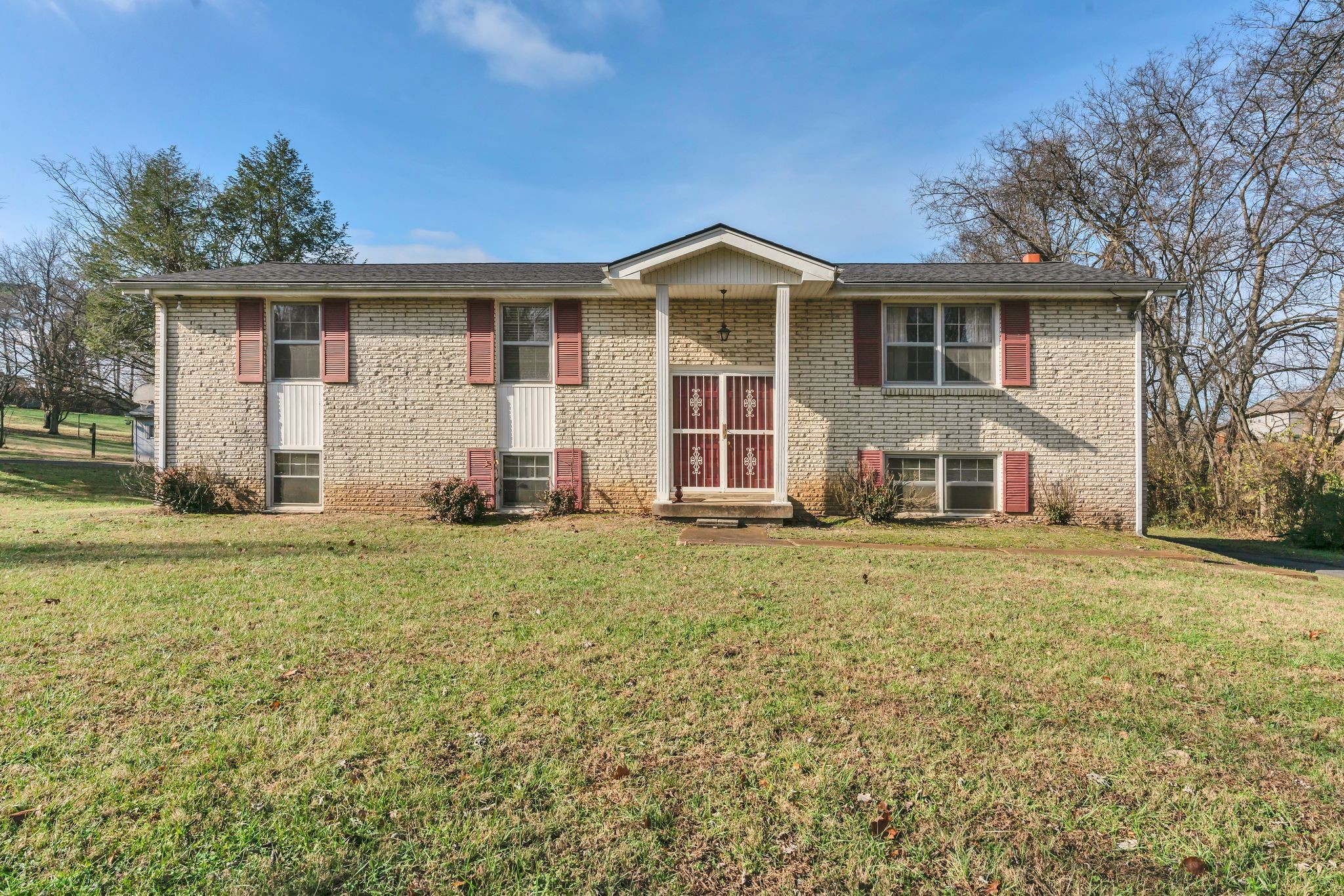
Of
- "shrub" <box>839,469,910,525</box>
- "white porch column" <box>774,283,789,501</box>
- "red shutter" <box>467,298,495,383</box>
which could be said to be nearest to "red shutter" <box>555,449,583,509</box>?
"red shutter" <box>467,298,495,383</box>

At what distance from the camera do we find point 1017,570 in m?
6.99

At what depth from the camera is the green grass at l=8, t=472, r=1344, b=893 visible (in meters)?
2.25

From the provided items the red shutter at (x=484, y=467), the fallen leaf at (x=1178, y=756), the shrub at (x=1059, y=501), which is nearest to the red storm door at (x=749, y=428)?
the red shutter at (x=484, y=467)

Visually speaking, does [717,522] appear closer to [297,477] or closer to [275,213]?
[297,477]

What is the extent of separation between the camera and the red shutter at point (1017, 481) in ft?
34.8

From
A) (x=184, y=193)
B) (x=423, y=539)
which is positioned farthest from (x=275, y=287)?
(x=184, y=193)

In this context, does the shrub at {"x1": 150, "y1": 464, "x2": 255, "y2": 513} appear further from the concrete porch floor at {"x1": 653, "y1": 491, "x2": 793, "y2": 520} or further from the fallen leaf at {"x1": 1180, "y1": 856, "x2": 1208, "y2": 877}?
the fallen leaf at {"x1": 1180, "y1": 856, "x2": 1208, "y2": 877}

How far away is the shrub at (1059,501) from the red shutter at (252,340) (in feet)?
44.7

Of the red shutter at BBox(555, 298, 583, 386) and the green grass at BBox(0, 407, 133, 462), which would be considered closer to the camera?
the red shutter at BBox(555, 298, 583, 386)

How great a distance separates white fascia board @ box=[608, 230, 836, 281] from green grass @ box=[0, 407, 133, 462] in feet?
69.6

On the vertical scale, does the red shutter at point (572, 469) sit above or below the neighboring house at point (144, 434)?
below

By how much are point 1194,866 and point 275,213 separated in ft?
99.4

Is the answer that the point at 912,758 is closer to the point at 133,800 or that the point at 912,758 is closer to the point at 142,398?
the point at 133,800

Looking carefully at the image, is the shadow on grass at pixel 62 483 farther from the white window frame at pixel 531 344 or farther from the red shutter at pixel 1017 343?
the red shutter at pixel 1017 343
